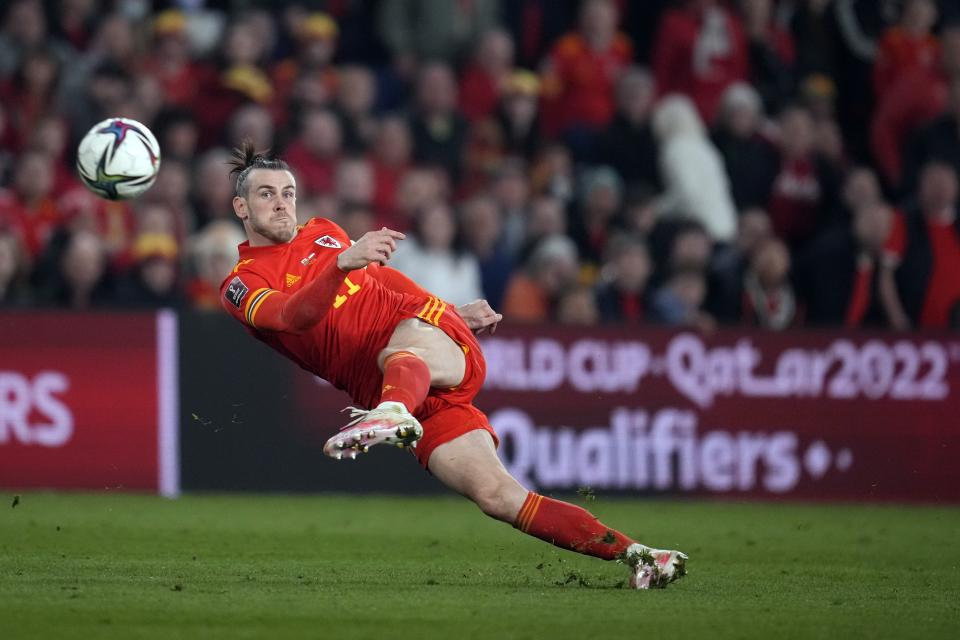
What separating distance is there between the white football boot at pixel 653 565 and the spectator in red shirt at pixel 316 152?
8.04m

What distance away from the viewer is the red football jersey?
821 centimetres

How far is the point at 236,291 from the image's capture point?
8.07 metres

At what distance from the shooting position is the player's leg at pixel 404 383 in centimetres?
718

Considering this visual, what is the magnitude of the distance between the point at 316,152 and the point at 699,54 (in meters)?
4.28

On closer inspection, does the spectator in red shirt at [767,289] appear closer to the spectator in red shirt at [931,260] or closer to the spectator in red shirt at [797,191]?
the spectator in red shirt at [931,260]

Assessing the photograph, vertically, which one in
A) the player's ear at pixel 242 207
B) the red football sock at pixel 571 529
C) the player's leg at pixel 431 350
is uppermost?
the player's ear at pixel 242 207

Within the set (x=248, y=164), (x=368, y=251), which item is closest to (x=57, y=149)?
(x=248, y=164)

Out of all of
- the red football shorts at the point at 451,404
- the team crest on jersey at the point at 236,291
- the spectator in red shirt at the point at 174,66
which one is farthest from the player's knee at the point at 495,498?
the spectator in red shirt at the point at 174,66

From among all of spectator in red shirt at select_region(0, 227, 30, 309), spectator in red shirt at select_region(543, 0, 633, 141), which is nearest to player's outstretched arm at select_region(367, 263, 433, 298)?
spectator in red shirt at select_region(0, 227, 30, 309)

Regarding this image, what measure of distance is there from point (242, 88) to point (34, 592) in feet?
28.4

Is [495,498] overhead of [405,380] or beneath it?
beneath

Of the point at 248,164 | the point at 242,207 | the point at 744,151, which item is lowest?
the point at 242,207

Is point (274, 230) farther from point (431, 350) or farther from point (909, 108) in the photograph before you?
point (909, 108)

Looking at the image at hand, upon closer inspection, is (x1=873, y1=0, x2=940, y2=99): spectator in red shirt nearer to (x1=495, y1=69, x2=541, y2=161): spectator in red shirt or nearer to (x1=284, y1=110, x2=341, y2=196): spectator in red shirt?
(x1=495, y1=69, x2=541, y2=161): spectator in red shirt
